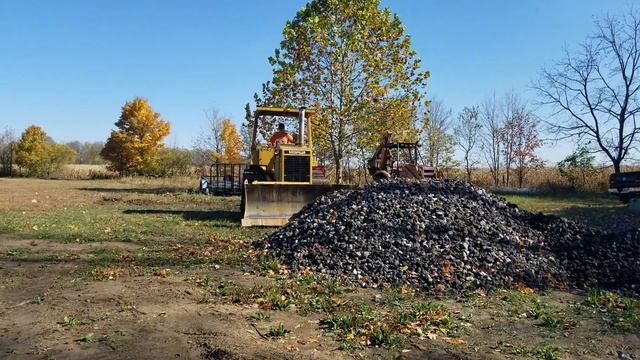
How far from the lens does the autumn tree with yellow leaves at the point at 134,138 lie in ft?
152

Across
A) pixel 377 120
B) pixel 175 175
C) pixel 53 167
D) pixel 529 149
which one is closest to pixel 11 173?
pixel 53 167

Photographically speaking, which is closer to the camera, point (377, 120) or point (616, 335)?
point (616, 335)

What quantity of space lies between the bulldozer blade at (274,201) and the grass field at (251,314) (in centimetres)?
333

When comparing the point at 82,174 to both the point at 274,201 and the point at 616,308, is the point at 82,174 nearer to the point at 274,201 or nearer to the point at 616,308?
the point at 274,201

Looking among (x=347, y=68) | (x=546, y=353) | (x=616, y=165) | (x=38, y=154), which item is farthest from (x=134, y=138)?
(x=546, y=353)

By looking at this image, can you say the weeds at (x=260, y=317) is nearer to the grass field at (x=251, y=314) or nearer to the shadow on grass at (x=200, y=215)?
the grass field at (x=251, y=314)

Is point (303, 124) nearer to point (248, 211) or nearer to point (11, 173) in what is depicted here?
point (248, 211)

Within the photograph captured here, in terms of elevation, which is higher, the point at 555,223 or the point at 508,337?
the point at 555,223

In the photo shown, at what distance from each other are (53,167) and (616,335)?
56.3 meters

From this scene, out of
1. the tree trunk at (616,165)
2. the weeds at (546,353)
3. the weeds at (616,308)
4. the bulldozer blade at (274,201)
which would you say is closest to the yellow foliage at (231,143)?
the tree trunk at (616,165)

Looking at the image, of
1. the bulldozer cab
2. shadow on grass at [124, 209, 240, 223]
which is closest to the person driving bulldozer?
the bulldozer cab

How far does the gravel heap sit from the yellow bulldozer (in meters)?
2.02

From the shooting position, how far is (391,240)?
808cm

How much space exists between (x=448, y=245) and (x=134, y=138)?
42.9 m
